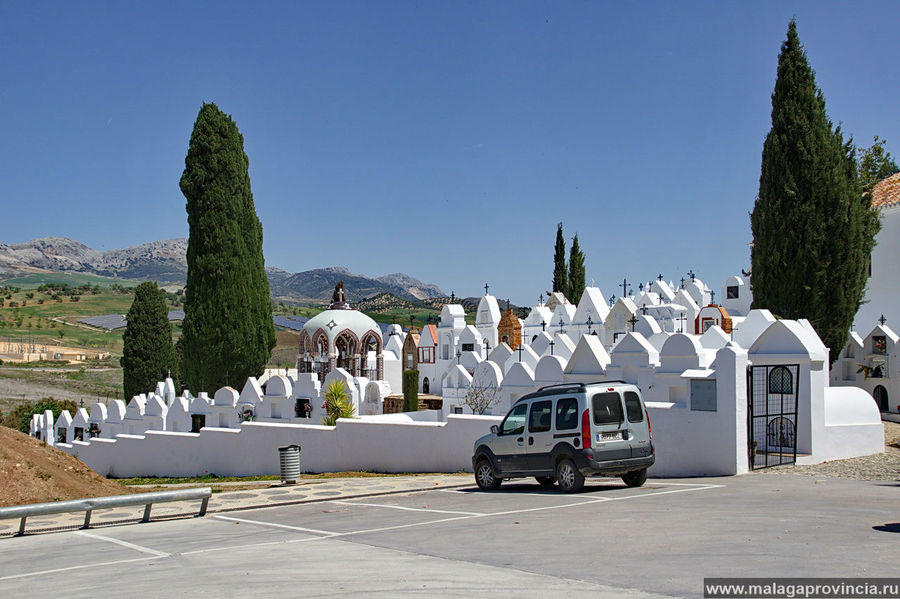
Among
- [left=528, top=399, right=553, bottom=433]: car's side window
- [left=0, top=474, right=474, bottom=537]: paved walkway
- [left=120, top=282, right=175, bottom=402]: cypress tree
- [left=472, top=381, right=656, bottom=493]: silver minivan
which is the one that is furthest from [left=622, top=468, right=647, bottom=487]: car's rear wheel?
[left=120, top=282, right=175, bottom=402]: cypress tree

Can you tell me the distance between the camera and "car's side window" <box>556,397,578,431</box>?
44.0 ft

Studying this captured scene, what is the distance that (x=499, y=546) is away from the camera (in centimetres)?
922

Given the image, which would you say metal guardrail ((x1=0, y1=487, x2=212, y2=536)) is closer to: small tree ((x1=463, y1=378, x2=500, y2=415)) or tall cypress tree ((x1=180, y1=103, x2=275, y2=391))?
small tree ((x1=463, y1=378, x2=500, y2=415))

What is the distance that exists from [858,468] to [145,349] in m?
39.9

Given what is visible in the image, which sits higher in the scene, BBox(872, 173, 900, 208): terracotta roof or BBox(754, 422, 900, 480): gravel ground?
BBox(872, 173, 900, 208): terracotta roof

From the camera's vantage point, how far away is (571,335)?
35.3 m

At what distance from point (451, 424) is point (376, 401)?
13.4 metres

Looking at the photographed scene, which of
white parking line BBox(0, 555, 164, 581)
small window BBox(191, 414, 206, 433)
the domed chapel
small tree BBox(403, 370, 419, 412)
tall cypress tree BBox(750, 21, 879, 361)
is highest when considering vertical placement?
tall cypress tree BBox(750, 21, 879, 361)

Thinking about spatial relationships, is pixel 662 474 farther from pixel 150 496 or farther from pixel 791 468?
pixel 150 496

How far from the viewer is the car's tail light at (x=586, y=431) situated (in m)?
13.1

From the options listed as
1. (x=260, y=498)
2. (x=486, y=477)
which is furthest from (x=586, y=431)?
(x=260, y=498)

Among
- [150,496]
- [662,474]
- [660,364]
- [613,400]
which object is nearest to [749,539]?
[613,400]

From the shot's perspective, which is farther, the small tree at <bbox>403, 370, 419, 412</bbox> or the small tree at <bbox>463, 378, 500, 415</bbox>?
the small tree at <bbox>403, 370, 419, 412</bbox>

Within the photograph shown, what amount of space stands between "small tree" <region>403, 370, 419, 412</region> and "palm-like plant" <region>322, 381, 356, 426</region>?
279cm
